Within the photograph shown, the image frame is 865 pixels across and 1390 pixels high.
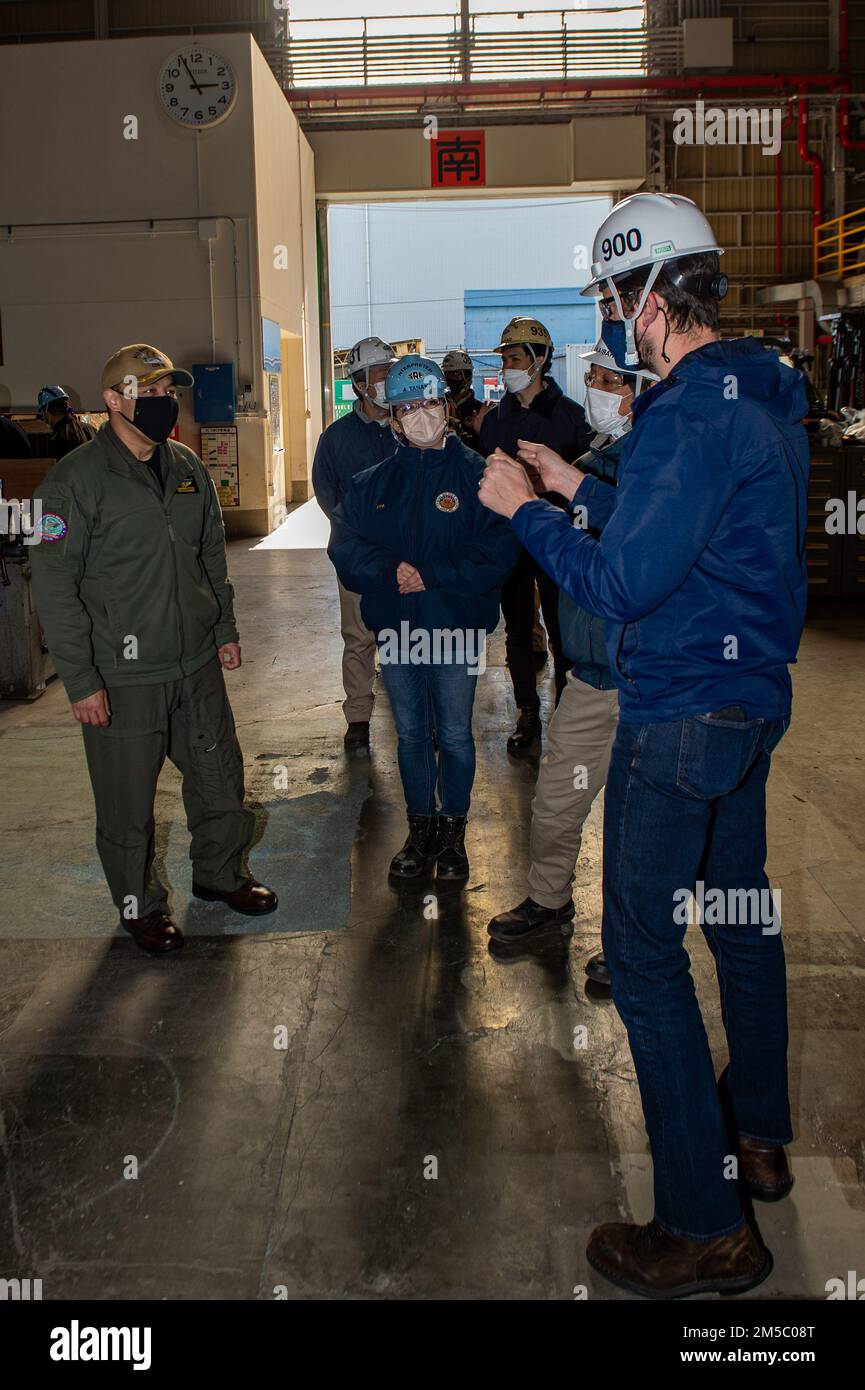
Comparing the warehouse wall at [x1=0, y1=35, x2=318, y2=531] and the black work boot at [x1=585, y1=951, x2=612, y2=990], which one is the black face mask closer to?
the black work boot at [x1=585, y1=951, x2=612, y2=990]

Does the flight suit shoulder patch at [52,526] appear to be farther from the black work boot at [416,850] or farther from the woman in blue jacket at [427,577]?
the black work boot at [416,850]

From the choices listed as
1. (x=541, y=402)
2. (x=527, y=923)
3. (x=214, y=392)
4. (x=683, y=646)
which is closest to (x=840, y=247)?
(x=214, y=392)

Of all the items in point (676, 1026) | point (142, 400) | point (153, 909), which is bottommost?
point (153, 909)

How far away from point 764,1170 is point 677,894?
79 cm

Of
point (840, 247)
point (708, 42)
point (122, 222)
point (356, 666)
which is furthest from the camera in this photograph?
point (708, 42)

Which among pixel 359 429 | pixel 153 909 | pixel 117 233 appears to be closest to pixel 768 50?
pixel 117 233

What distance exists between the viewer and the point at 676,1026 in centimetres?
208

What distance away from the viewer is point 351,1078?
291 cm

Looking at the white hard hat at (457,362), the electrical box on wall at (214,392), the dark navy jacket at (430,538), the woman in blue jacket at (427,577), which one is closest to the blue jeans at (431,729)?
the woman in blue jacket at (427,577)

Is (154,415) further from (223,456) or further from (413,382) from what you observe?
(223,456)

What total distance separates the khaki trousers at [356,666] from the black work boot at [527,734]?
76 centimetres

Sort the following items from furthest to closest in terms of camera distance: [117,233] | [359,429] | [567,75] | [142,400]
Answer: [567,75], [117,233], [359,429], [142,400]

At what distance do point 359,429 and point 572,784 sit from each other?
2780 millimetres

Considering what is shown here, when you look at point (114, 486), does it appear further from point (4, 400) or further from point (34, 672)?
point (4, 400)
